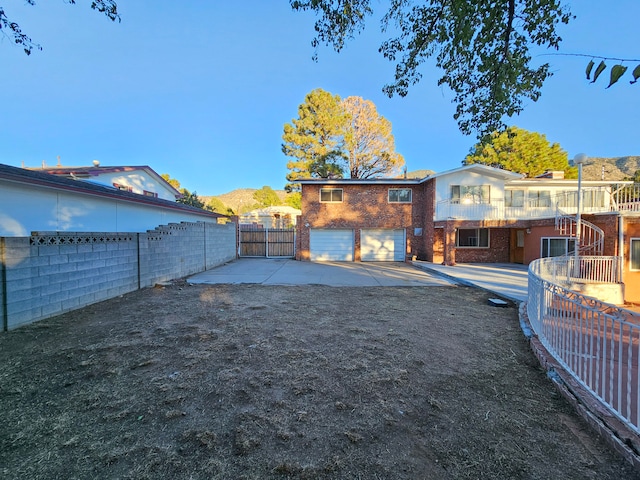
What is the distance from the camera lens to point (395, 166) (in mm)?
25422

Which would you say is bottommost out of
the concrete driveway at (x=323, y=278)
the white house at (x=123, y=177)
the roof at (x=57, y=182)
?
the concrete driveway at (x=323, y=278)

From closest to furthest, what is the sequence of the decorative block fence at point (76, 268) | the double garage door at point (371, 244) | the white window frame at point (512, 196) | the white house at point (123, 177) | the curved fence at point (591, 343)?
the curved fence at point (591, 343) < the decorative block fence at point (76, 268) < the white house at point (123, 177) < the white window frame at point (512, 196) < the double garage door at point (371, 244)

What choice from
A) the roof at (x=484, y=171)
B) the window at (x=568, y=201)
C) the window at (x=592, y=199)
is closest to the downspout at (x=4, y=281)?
the roof at (x=484, y=171)

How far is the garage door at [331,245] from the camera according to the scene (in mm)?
17828

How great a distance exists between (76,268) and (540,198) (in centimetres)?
2136

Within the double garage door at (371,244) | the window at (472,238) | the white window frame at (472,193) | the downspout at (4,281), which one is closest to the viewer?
the downspout at (4,281)

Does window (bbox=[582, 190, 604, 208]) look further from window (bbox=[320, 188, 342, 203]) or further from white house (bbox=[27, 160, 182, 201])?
white house (bbox=[27, 160, 182, 201])

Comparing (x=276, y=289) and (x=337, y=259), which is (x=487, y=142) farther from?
(x=337, y=259)

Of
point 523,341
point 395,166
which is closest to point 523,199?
point 395,166

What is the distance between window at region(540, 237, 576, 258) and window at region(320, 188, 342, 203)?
10.5 m

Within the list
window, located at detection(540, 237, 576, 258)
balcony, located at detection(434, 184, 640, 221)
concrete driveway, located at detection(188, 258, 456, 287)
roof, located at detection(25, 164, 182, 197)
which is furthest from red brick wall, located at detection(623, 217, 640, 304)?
roof, located at detection(25, 164, 182, 197)

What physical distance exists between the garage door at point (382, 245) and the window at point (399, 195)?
1790mm

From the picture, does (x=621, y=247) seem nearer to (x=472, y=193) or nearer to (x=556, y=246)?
(x=556, y=246)

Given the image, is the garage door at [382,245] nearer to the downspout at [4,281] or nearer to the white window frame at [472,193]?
the white window frame at [472,193]
